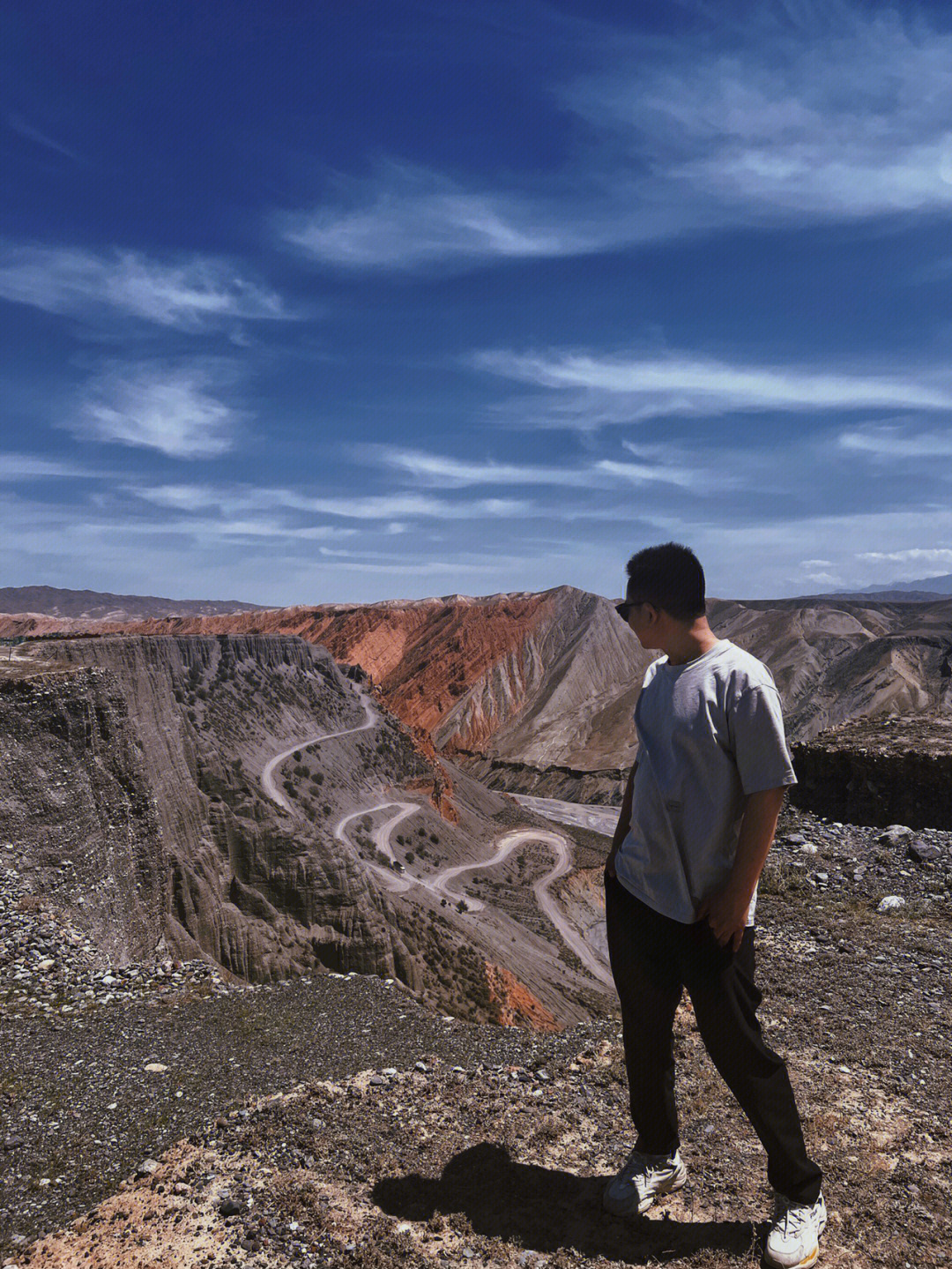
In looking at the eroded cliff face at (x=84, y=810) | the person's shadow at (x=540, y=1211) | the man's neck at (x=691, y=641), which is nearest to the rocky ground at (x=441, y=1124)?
the person's shadow at (x=540, y=1211)

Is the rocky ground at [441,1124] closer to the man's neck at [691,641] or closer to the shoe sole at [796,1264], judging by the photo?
the shoe sole at [796,1264]

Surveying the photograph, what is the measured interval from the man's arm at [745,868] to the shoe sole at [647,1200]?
3.97 feet

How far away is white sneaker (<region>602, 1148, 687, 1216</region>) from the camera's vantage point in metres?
2.92

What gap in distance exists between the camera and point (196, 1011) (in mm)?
5871

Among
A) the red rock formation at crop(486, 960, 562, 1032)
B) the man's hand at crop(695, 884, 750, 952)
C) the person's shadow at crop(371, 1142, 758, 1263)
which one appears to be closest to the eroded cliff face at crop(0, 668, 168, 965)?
the red rock formation at crop(486, 960, 562, 1032)

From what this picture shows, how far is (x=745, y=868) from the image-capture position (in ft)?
8.04

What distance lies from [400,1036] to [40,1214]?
7.35ft

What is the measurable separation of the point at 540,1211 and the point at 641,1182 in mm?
426

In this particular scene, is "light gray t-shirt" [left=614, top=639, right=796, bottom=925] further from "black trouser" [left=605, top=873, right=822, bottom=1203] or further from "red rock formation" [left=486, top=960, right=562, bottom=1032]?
"red rock formation" [left=486, top=960, right=562, bottom=1032]

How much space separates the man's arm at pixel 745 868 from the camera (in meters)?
2.41

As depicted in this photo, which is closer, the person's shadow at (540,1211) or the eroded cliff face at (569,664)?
the person's shadow at (540,1211)

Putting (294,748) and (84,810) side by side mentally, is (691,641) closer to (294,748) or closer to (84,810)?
(84,810)

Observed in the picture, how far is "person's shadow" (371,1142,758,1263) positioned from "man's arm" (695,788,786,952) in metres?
1.19

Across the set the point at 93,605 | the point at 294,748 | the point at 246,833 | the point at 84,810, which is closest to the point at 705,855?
the point at 84,810
